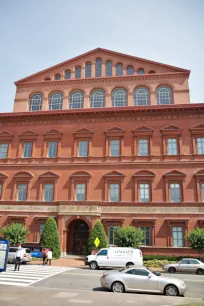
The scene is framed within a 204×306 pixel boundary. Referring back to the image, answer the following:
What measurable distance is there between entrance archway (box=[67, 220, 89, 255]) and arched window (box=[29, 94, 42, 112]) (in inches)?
659

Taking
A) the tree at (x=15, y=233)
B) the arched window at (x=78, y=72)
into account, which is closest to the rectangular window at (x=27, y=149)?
the tree at (x=15, y=233)

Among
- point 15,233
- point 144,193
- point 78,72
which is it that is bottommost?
point 15,233

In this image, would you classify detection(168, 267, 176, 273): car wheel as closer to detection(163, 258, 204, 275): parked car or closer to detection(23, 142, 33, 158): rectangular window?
detection(163, 258, 204, 275): parked car

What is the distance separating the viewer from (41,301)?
10430mm

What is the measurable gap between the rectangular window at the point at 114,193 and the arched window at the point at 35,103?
51.0 ft

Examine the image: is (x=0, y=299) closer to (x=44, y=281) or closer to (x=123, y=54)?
(x=44, y=281)

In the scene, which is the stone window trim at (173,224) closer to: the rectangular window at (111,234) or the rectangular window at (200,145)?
the rectangular window at (111,234)

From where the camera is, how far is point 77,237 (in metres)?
31.5

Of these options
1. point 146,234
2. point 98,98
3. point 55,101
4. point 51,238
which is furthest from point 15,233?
point 98,98

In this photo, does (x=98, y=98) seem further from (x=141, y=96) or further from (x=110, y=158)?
(x=110, y=158)

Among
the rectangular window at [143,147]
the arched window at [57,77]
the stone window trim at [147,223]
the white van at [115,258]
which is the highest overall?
the arched window at [57,77]

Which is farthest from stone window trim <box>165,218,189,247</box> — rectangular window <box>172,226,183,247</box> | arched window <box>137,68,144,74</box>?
arched window <box>137,68,144,74</box>

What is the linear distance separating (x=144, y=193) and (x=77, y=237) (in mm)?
9146

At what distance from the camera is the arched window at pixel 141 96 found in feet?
119
